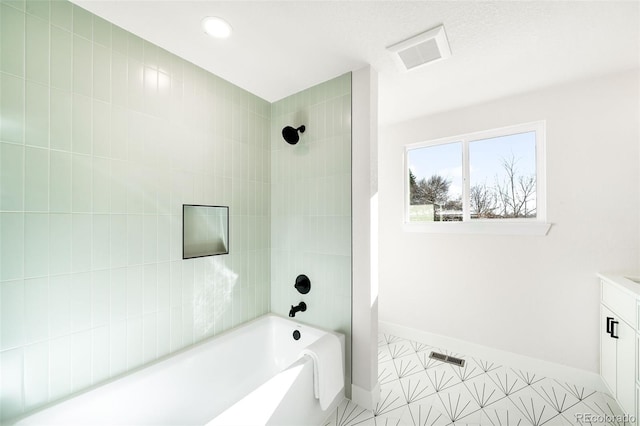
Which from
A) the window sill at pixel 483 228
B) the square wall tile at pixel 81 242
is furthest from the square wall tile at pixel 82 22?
the window sill at pixel 483 228

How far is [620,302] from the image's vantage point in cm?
163

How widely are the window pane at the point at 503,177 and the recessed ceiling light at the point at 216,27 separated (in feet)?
7.57

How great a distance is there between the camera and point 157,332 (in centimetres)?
156

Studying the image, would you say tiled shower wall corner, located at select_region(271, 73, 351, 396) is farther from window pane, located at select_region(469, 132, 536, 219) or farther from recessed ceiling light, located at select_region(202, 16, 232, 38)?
window pane, located at select_region(469, 132, 536, 219)

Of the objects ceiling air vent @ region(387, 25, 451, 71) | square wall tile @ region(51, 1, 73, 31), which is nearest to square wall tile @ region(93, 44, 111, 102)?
square wall tile @ region(51, 1, 73, 31)

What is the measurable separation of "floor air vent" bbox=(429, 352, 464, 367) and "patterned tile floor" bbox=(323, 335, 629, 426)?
0.19 ft

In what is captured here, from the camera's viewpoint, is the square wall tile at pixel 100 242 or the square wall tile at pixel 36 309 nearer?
the square wall tile at pixel 36 309

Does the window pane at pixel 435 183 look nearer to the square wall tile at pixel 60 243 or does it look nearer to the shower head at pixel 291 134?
the shower head at pixel 291 134

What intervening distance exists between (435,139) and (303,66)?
1565mm

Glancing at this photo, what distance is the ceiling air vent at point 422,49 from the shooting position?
147 centimetres

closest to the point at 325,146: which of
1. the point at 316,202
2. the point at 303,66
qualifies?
the point at 316,202

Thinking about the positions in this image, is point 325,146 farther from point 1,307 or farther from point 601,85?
point 601,85

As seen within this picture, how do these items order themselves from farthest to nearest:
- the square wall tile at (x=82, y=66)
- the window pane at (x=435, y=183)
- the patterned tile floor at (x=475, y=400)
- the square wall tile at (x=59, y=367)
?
1. the window pane at (x=435, y=183)
2. the patterned tile floor at (x=475, y=400)
3. the square wall tile at (x=82, y=66)
4. the square wall tile at (x=59, y=367)

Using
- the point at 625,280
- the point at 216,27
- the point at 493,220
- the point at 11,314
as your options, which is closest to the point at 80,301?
the point at 11,314
